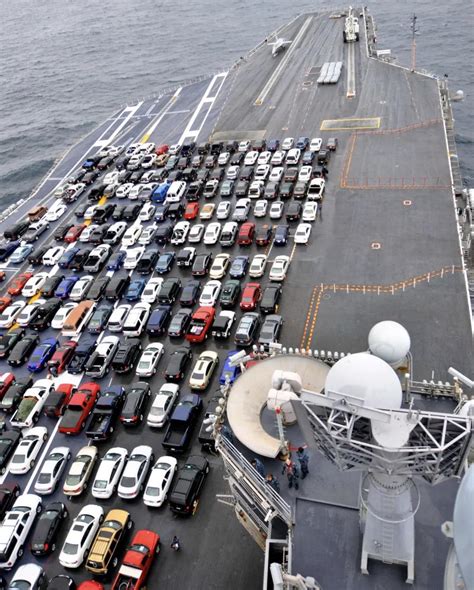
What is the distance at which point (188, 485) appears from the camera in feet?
112

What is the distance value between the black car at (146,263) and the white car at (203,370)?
16.4 metres

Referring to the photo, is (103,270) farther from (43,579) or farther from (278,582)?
(278,582)

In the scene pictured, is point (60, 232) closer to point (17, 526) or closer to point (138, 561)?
point (17, 526)

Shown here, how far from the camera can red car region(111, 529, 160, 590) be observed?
29672 millimetres

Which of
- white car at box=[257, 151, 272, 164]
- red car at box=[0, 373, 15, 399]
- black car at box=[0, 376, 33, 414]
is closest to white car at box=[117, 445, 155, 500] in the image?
black car at box=[0, 376, 33, 414]

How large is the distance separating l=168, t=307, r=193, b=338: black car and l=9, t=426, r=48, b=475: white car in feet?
45.8

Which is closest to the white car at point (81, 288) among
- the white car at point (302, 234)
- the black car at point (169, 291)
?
the black car at point (169, 291)

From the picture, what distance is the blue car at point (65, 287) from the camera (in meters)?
55.6

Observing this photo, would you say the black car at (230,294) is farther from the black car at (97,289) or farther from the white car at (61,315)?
the white car at (61,315)

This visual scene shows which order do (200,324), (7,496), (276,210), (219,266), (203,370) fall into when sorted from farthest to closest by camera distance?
(276,210), (219,266), (200,324), (203,370), (7,496)

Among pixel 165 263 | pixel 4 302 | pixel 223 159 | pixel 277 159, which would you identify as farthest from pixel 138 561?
pixel 223 159

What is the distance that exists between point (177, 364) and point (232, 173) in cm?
3585

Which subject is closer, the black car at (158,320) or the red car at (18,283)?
the black car at (158,320)

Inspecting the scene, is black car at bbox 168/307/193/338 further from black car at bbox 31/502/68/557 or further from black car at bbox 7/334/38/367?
black car at bbox 31/502/68/557
